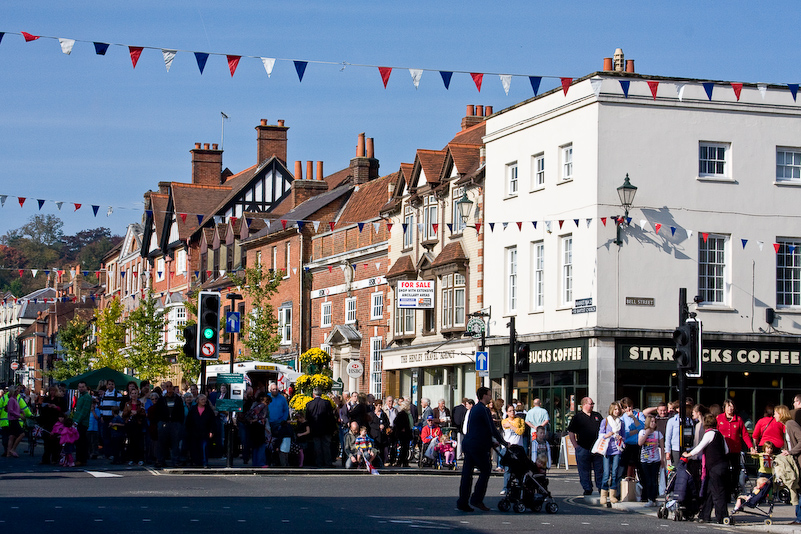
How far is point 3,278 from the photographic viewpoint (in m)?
166

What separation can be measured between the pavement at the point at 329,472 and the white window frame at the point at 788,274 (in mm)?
7744

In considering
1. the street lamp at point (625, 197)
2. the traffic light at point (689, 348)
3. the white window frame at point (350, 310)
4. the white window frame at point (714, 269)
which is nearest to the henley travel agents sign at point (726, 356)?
the white window frame at point (714, 269)

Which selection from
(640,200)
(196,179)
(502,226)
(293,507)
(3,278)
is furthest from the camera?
(3,278)

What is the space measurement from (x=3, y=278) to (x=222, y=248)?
115635 mm

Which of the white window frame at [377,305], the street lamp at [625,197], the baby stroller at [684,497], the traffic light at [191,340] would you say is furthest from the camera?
the white window frame at [377,305]

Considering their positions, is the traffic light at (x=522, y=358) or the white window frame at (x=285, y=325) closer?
the traffic light at (x=522, y=358)

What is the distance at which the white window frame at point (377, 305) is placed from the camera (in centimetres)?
4316

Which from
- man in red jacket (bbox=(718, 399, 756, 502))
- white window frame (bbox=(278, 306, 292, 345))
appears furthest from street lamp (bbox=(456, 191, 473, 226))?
man in red jacket (bbox=(718, 399, 756, 502))

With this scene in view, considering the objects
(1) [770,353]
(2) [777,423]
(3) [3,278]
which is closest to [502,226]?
(1) [770,353]

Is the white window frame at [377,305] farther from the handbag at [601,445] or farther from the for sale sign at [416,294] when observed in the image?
the handbag at [601,445]

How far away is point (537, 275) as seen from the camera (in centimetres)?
3316

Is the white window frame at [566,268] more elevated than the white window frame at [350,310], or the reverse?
the white window frame at [566,268]

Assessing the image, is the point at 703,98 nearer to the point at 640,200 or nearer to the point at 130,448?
the point at 640,200

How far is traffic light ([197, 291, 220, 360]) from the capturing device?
2212 centimetres
